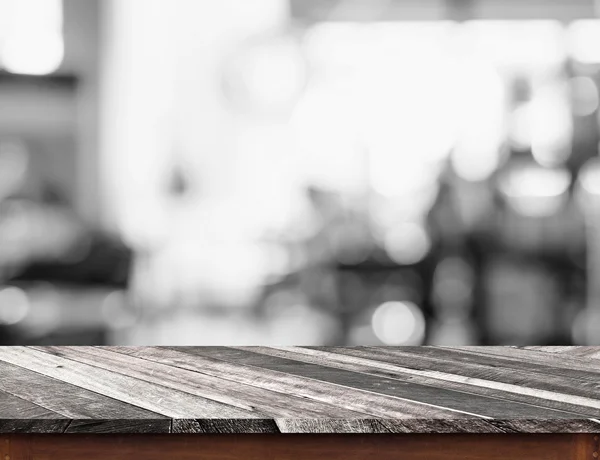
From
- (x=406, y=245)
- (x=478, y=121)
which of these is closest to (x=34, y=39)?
(x=406, y=245)

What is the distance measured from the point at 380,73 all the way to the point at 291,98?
1.90 feet

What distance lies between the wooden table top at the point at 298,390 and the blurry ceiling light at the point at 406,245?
10.0ft

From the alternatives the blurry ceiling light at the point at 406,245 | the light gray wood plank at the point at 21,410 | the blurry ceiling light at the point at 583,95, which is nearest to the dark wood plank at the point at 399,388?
the light gray wood plank at the point at 21,410

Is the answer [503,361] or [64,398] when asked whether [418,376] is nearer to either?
[503,361]

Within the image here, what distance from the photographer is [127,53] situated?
4602 mm

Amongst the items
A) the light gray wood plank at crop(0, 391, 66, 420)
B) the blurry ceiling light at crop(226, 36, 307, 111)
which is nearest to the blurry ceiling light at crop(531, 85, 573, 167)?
the blurry ceiling light at crop(226, 36, 307, 111)

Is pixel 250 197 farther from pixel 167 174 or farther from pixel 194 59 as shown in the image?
pixel 194 59

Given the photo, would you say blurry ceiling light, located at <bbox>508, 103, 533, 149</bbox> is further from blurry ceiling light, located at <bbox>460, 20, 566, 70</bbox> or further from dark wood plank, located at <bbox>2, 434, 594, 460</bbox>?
dark wood plank, located at <bbox>2, 434, 594, 460</bbox>

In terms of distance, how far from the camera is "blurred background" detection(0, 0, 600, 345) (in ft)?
13.8

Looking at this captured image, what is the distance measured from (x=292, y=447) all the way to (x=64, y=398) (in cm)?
23

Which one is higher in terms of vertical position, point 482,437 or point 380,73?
point 380,73

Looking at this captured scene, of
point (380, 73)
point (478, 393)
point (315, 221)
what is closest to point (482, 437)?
point (478, 393)

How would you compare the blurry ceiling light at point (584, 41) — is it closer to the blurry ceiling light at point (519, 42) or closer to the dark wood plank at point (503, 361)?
the blurry ceiling light at point (519, 42)

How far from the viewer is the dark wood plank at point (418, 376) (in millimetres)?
753
